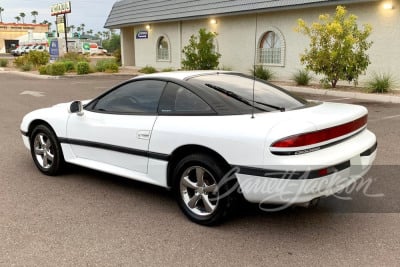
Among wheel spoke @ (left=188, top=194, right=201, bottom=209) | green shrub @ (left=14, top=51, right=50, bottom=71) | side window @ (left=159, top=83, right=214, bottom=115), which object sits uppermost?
green shrub @ (left=14, top=51, right=50, bottom=71)

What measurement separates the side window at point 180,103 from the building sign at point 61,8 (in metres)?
32.9

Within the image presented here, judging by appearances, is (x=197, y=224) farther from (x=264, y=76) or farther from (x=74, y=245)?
(x=264, y=76)

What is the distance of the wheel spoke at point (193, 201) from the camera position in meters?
3.94

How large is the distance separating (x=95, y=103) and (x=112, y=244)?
6.58ft

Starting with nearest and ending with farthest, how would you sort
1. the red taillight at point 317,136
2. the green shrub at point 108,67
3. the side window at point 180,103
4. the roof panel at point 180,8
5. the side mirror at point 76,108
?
the red taillight at point 317,136 → the side window at point 180,103 → the side mirror at point 76,108 → the roof panel at point 180,8 → the green shrub at point 108,67

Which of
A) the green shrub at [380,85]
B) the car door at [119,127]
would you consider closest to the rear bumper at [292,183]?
the car door at [119,127]

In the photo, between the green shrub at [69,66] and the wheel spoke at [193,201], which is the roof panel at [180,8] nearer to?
the green shrub at [69,66]

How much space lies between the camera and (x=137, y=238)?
3.67 m

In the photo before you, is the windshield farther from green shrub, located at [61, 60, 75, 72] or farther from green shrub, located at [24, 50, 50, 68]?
green shrub, located at [24, 50, 50, 68]

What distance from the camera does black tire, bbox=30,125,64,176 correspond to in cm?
529

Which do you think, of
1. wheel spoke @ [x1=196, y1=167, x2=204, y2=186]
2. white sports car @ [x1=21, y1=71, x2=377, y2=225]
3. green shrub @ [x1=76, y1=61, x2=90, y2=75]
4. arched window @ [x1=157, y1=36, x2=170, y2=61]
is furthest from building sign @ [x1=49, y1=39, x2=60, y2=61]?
wheel spoke @ [x1=196, y1=167, x2=204, y2=186]

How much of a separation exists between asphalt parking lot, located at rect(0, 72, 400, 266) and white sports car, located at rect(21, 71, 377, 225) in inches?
13.2

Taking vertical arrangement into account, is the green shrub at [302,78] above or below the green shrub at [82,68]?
below

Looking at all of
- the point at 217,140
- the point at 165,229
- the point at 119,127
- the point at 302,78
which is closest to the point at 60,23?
the point at 302,78
